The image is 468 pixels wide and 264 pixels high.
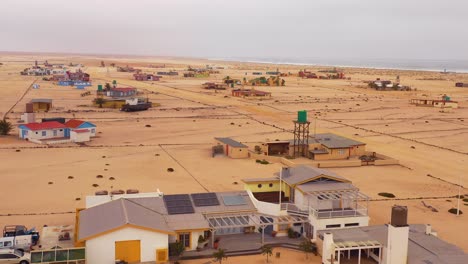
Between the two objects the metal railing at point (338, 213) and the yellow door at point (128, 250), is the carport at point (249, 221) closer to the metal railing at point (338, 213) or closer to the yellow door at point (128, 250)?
the metal railing at point (338, 213)

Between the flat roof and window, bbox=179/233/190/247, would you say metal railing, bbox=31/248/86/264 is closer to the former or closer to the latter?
window, bbox=179/233/190/247

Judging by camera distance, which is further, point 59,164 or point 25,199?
point 59,164

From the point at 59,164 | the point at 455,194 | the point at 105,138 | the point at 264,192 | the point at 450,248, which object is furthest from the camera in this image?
the point at 105,138

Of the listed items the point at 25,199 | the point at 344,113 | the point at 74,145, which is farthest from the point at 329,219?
the point at 344,113

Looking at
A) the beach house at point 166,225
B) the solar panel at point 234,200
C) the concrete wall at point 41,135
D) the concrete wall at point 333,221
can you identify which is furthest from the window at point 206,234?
the concrete wall at point 41,135

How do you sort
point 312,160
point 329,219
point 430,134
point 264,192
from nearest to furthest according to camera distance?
point 329,219 < point 264,192 < point 312,160 < point 430,134

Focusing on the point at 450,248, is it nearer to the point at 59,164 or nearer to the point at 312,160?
the point at 312,160

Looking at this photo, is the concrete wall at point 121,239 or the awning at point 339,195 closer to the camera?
the concrete wall at point 121,239
